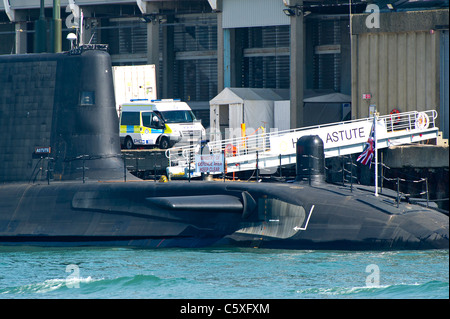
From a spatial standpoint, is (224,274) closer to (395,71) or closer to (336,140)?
(336,140)

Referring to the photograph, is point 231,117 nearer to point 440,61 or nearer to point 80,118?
point 440,61

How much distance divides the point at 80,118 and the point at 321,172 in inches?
295

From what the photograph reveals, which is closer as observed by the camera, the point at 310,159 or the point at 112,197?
the point at 310,159

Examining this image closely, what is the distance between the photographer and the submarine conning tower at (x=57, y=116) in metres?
25.2

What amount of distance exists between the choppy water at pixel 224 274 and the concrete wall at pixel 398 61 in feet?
33.4

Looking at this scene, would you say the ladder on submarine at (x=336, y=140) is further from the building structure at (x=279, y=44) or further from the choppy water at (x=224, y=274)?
the choppy water at (x=224, y=274)

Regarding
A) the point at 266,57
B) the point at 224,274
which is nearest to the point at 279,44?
the point at 266,57

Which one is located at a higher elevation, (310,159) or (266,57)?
(266,57)

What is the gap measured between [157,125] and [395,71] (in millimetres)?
10420

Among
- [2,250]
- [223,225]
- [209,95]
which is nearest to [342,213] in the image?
[223,225]

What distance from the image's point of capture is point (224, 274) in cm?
2030

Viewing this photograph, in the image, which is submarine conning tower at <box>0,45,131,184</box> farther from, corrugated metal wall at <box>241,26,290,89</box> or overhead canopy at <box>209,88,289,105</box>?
corrugated metal wall at <box>241,26,290,89</box>

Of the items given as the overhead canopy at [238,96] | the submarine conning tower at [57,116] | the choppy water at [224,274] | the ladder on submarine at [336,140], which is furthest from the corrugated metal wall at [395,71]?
the submarine conning tower at [57,116]

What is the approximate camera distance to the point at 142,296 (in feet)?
61.1
